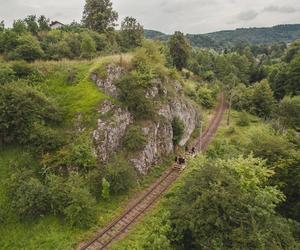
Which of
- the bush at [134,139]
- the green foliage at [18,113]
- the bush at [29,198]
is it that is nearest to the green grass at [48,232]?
the bush at [29,198]

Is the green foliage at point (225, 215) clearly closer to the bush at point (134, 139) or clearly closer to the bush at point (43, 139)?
the bush at point (134, 139)

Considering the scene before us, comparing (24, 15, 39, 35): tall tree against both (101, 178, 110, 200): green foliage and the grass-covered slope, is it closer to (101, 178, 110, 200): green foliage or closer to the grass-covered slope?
(101, 178, 110, 200): green foliage

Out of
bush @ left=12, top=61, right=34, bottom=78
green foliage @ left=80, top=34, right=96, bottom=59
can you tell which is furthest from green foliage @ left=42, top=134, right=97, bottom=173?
green foliage @ left=80, top=34, right=96, bottom=59

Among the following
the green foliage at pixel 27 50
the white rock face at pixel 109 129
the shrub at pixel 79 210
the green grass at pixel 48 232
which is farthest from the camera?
the green foliage at pixel 27 50

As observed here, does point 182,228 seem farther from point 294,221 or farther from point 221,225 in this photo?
point 294,221

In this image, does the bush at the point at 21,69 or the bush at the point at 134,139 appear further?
the bush at the point at 21,69

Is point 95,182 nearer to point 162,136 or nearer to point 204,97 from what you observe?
point 162,136
